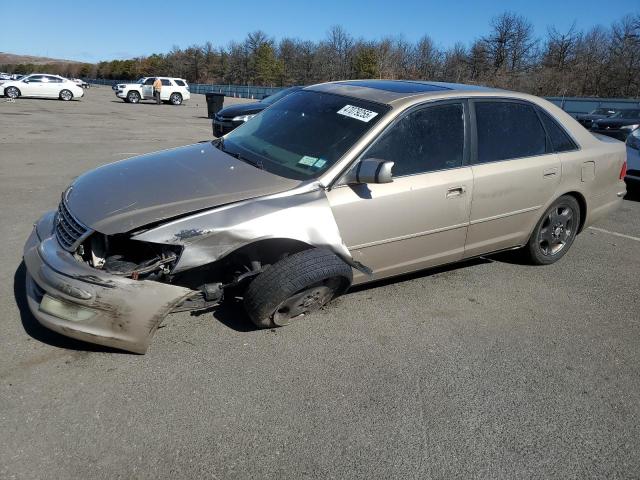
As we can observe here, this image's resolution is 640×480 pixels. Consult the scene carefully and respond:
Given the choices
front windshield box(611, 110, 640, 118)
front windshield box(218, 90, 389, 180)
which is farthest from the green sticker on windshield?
front windshield box(611, 110, 640, 118)

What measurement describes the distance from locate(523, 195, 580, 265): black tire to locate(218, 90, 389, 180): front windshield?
2.00 meters

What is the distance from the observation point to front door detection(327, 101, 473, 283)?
3361 mm

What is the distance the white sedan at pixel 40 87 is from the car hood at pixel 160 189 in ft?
100.0

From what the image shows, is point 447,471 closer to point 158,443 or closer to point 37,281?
point 158,443

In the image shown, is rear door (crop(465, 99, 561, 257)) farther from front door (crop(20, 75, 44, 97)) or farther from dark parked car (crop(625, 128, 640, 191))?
front door (crop(20, 75, 44, 97))

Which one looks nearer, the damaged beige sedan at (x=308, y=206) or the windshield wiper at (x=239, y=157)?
the damaged beige sedan at (x=308, y=206)

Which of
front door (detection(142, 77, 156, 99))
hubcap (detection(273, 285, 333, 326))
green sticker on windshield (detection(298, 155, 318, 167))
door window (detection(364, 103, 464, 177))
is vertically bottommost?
front door (detection(142, 77, 156, 99))

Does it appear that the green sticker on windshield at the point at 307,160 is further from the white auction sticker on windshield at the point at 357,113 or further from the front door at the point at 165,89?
the front door at the point at 165,89

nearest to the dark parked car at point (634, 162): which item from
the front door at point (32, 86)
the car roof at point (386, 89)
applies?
the car roof at point (386, 89)

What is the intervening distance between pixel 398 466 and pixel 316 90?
3033 millimetres

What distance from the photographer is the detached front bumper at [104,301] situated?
2.65m

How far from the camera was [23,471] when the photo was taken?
212 centimetres

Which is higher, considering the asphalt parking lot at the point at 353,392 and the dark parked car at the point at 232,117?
the dark parked car at the point at 232,117

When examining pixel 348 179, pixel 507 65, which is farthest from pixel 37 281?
pixel 507 65
